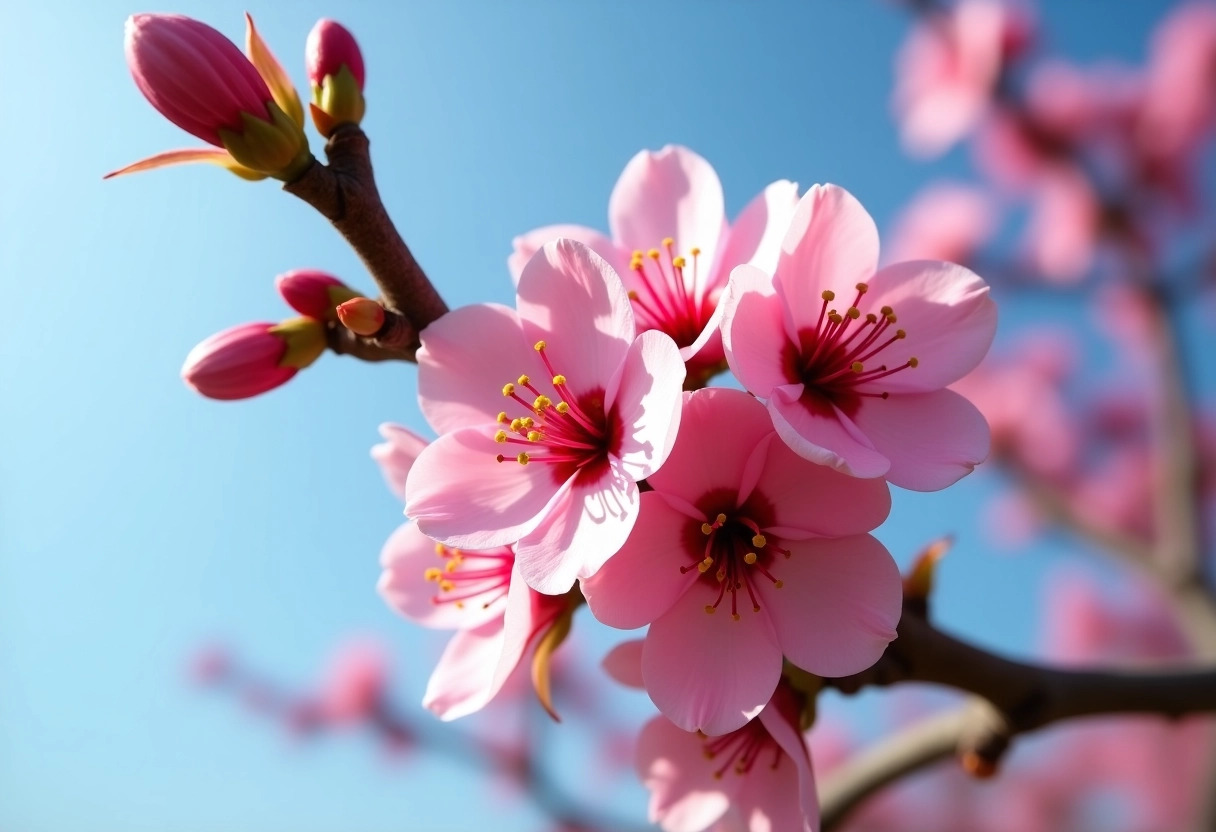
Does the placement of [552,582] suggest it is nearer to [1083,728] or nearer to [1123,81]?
[1123,81]

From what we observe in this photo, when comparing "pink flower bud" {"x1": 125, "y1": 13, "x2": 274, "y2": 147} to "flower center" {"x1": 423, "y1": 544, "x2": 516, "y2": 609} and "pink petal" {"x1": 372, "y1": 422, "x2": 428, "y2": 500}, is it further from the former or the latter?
"flower center" {"x1": 423, "y1": 544, "x2": 516, "y2": 609}

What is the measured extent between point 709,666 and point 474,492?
20 centimetres

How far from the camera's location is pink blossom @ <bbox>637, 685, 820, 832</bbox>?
2.20 feet

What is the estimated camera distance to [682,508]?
558 millimetres

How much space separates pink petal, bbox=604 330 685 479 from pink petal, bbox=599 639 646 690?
186 mm

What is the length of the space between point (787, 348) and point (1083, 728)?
5387 millimetres

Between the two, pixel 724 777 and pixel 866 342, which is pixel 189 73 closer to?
pixel 866 342

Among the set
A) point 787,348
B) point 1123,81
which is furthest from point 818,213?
point 1123,81

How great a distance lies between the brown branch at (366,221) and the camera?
581 mm

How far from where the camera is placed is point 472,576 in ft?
2.35

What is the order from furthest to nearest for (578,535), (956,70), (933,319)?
(956,70) < (933,319) < (578,535)

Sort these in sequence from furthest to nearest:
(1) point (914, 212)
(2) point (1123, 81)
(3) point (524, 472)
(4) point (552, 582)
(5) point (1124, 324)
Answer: (1) point (914, 212)
(5) point (1124, 324)
(2) point (1123, 81)
(3) point (524, 472)
(4) point (552, 582)

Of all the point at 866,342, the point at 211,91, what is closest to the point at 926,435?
the point at 866,342

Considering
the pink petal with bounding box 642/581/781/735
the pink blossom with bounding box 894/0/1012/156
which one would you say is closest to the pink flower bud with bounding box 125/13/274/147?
the pink petal with bounding box 642/581/781/735
